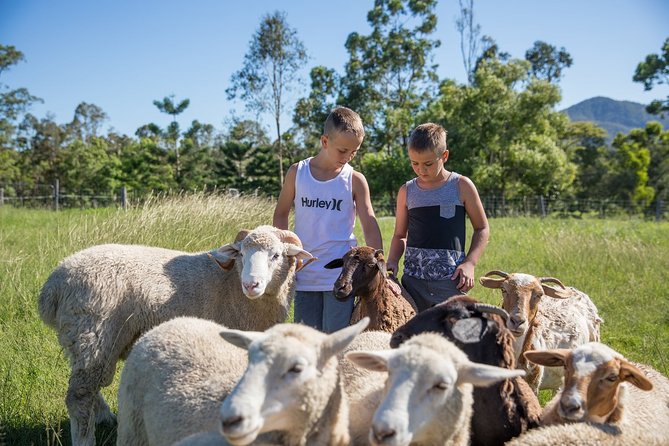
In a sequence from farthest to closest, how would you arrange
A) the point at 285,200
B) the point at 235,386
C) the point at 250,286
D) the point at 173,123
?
the point at 173,123, the point at 285,200, the point at 250,286, the point at 235,386

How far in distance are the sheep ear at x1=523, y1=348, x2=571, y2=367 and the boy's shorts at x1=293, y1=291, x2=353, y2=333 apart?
4.57 ft

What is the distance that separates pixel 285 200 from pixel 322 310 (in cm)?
98

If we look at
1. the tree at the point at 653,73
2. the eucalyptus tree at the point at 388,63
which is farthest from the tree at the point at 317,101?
the tree at the point at 653,73

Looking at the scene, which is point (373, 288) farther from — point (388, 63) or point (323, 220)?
point (388, 63)

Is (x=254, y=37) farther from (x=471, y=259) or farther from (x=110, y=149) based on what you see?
(x=471, y=259)

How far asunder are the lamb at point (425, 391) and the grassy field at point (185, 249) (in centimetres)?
224

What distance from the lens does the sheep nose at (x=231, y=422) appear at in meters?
1.81

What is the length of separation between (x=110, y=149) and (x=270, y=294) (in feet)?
187

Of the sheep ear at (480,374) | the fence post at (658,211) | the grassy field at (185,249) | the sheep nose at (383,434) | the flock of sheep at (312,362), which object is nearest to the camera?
the sheep nose at (383,434)

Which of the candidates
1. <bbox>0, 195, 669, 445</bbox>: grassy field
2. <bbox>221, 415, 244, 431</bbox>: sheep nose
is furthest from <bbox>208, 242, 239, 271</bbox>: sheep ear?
<bbox>221, 415, 244, 431</bbox>: sheep nose

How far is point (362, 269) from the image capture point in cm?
380

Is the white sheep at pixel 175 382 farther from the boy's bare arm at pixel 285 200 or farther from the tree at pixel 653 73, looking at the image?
the tree at pixel 653 73

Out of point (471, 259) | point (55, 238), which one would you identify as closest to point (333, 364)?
point (471, 259)

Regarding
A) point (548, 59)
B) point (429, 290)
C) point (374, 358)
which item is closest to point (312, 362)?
point (374, 358)
